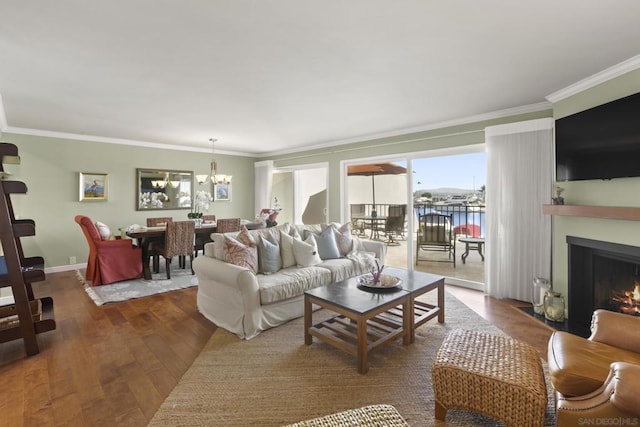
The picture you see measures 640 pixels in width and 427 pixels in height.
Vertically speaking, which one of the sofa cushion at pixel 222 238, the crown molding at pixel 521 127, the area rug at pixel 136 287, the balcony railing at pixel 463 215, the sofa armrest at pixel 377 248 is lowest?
the area rug at pixel 136 287

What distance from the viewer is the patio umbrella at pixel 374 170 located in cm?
543

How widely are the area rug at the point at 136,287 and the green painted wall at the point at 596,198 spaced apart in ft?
15.5

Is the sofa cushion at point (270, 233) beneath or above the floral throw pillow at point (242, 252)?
above

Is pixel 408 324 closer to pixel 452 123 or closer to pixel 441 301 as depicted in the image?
pixel 441 301

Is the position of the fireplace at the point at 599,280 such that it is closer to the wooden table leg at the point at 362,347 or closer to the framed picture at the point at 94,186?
the wooden table leg at the point at 362,347

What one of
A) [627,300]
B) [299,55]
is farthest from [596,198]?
[299,55]

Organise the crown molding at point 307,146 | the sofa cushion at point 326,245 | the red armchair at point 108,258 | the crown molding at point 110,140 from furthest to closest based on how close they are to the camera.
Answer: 1. the crown molding at point 110,140
2. the red armchair at point 108,258
3. the sofa cushion at point 326,245
4. the crown molding at point 307,146

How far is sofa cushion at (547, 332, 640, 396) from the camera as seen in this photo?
Answer: 4.59ft

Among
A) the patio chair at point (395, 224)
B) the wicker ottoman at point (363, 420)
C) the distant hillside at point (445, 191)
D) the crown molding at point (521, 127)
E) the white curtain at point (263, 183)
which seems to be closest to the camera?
the wicker ottoman at point (363, 420)

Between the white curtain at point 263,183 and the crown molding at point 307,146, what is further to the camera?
the white curtain at point 263,183

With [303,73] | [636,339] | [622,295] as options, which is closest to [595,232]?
[622,295]

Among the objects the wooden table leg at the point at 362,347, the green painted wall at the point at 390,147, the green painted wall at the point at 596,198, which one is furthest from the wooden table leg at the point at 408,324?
the green painted wall at the point at 390,147

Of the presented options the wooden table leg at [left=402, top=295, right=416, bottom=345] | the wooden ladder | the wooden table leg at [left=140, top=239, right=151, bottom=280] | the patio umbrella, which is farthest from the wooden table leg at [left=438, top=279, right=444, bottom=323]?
the wooden table leg at [left=140, top=239, right=151, bottom=280]

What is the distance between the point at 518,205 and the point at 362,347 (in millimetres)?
2857
